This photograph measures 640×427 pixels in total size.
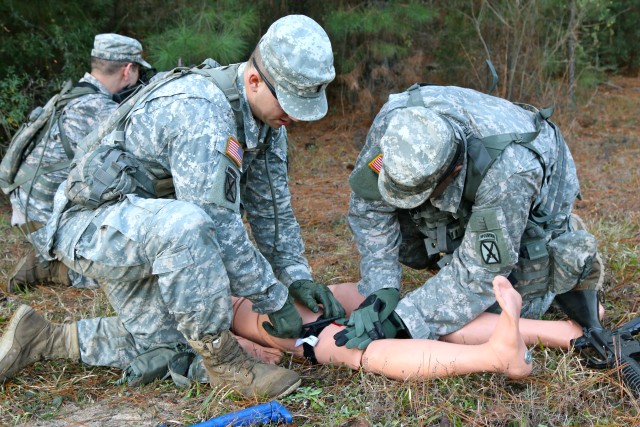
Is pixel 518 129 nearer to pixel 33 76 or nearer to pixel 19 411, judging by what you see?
pixel 19 411

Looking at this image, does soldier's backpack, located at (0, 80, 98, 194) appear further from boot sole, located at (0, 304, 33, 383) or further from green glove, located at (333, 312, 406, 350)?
green glove, located at (333, 312, 406, 350)

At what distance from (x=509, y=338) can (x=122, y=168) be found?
1.61 metres

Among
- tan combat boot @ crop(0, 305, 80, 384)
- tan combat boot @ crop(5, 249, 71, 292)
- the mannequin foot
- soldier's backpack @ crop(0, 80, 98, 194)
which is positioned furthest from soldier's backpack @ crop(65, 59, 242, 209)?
soldier's backpack @ crop(0, 80, 98, 194)

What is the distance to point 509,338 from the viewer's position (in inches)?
99.1

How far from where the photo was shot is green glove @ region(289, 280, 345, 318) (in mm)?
3143

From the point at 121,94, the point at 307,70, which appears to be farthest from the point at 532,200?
the point at 121,94

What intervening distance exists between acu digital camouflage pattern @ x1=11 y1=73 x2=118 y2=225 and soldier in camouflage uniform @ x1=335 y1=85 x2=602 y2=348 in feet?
6.78

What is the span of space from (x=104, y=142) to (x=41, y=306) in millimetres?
1298

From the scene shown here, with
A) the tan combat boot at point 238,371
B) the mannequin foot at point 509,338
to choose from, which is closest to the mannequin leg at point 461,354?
the mannequin foot at point 509,338

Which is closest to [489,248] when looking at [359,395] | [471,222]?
[471,222]

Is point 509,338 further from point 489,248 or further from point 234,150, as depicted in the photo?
point 234,150

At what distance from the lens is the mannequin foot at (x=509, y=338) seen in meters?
2.50

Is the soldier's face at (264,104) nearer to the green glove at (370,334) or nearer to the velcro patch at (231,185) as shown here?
the velcro patch at (231,185)

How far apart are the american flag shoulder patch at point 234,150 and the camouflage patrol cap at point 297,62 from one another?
232 millimetres
